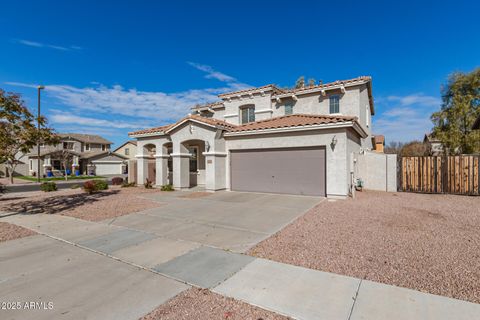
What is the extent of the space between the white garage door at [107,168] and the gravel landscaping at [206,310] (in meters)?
43.2

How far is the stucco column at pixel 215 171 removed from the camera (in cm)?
1438

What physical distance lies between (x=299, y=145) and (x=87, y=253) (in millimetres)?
10193

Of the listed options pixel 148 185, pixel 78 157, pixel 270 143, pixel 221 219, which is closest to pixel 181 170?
pixel 148 185

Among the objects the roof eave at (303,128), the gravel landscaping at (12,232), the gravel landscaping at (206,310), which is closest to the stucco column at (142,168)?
the roof eave at (303,128)

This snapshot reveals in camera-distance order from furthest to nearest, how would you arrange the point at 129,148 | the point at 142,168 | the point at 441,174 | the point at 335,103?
1. the point at 129,148
2. the point at 142,168
3. the point at 335,103
4. the point at 441,174

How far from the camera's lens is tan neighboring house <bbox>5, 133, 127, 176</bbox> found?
3519 centimetres

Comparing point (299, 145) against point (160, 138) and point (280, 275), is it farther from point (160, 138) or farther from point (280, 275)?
point (160, 138)

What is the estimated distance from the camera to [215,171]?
47.2 ft

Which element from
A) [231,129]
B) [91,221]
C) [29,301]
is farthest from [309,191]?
[29,301]

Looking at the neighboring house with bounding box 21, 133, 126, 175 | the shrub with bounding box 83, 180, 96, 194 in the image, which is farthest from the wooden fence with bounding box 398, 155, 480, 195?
the neighboring house with bounding box 21, 133, 126, 175

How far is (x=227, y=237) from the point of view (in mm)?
6203

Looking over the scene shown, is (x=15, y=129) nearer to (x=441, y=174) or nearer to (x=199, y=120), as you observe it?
(x=199, y=120)

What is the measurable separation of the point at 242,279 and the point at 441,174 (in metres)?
13.8

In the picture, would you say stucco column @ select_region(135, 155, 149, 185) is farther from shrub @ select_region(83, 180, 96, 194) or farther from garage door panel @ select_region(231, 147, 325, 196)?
garage door panel @ select_region(231, 147, 325, 196)
